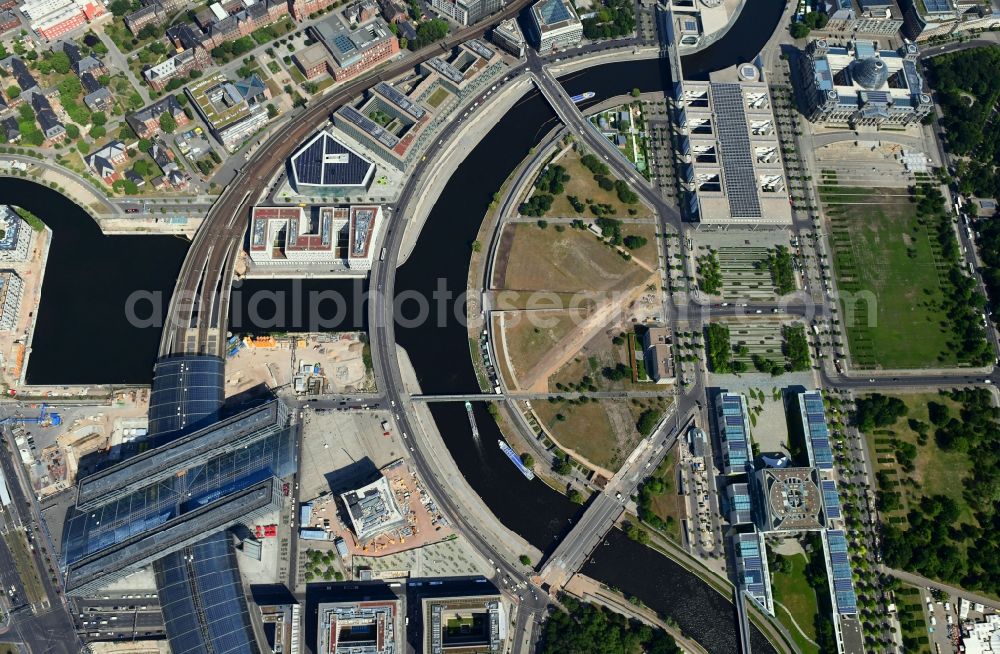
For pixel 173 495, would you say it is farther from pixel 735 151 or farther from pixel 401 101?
pixel 735 151

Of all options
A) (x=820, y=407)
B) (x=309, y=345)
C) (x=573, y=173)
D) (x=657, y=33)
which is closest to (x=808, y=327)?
(x=820, y=407)

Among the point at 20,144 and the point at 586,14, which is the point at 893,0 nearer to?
the point at 586,14

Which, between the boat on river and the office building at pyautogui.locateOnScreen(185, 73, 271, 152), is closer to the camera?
the boat on river

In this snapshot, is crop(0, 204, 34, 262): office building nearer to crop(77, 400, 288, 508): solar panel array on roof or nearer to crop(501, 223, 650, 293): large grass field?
crop(77, 400, 288, 508): solar panel array on roof

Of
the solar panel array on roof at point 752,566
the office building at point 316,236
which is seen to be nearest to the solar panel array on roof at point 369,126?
the office building at point 316,236

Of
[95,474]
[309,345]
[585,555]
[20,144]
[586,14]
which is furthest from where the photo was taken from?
[586,14]

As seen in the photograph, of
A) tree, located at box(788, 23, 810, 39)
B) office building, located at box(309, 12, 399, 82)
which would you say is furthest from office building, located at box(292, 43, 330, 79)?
tree, located at box(788, 23, 810, 39)
